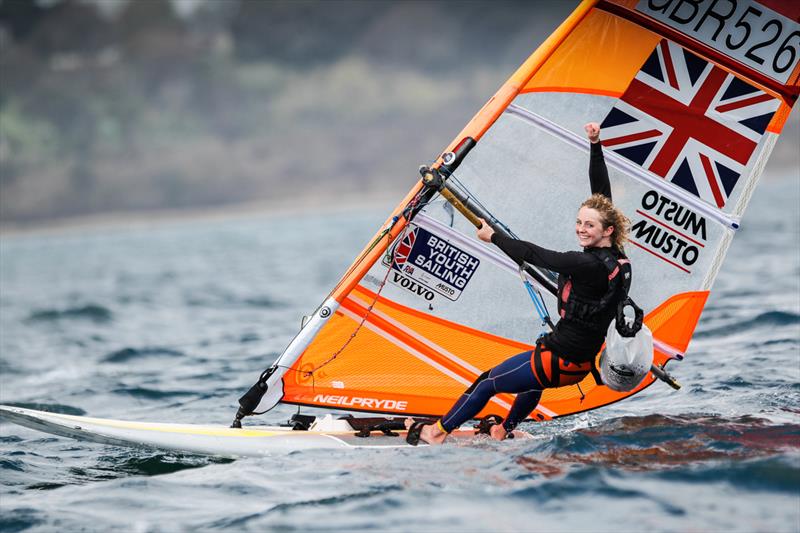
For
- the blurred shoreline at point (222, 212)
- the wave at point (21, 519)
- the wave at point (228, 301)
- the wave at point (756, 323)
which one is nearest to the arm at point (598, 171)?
the wave at point (21, 519)

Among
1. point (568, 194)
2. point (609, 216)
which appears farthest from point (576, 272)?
point (568, 194)

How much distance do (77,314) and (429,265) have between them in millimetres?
14254

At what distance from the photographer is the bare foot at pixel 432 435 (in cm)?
640

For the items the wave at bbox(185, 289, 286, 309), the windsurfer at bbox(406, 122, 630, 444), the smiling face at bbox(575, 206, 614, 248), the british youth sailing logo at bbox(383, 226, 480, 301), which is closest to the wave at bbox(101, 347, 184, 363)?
the wave at bbox(185, 289, 286, 309)

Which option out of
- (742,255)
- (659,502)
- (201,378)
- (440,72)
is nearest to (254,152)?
(440,72)

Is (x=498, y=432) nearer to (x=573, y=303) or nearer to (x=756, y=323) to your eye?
(x=573, y=303)

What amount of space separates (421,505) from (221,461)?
190 cm

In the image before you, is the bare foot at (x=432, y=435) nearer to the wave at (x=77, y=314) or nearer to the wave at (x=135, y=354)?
the wave at (x=135, y=354)

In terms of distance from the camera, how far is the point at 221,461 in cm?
644

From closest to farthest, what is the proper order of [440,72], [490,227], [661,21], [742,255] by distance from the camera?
[490,227] < [661,21] < [742,255] < [440,72]

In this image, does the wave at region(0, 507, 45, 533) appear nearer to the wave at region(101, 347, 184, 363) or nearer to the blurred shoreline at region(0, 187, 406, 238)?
the wave at region(101, 347, 184, 363)

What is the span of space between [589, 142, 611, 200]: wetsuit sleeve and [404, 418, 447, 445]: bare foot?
1.99 m

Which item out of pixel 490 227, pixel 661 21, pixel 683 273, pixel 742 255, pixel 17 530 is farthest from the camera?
pixel 742 255

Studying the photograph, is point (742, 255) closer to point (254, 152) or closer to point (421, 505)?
point (421, 505)
